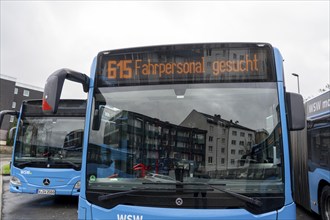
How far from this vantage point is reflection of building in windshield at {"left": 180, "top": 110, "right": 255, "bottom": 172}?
342 cm

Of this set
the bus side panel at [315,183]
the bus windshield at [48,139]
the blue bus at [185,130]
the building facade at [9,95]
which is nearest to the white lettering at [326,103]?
the bus side panel at [315,183]

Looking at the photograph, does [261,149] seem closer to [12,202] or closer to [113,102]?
[113,102]

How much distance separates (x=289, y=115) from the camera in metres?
3.62

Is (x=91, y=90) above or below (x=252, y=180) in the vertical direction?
above

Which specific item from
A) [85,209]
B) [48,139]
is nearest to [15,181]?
[48,139]

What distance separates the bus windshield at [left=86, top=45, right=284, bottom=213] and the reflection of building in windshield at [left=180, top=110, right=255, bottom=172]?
1 cm

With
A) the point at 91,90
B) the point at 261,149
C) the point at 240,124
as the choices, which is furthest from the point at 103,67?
the point at 261,149

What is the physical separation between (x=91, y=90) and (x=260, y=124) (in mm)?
1954

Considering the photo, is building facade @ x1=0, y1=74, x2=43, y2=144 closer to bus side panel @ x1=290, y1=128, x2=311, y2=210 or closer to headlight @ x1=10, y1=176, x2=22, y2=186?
headlight @ x1=10, y1=176, x2=22, y2=186

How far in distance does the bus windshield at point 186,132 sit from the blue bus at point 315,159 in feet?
13.4

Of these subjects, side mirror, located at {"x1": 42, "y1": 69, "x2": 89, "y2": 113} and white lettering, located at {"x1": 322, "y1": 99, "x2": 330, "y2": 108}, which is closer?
side mirror, located at {"x1": 42, "y1": 69, "x2": 89, "y2": 113}

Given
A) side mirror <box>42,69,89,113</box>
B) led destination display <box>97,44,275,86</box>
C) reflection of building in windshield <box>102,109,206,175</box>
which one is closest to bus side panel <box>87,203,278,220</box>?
reflection of building in windshield <box>102,109,206,175</box>

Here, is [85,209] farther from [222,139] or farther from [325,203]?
[325,203]

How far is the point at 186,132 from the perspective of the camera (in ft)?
11.7
